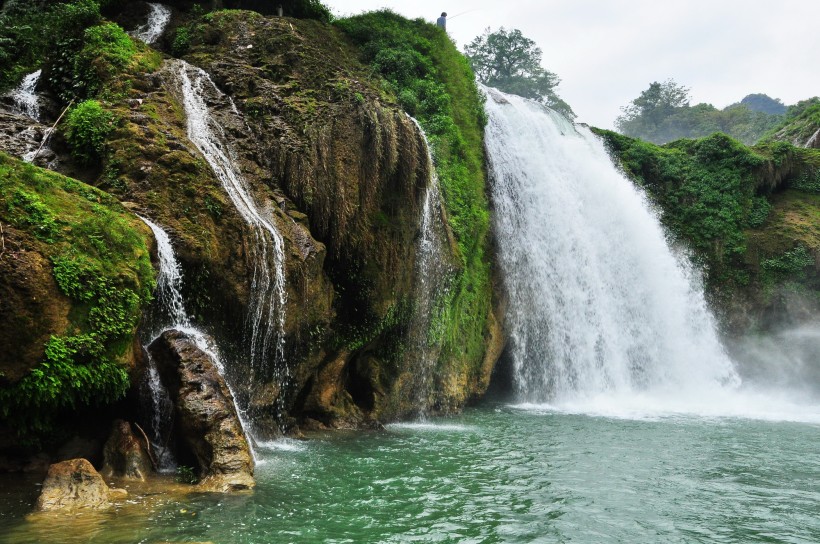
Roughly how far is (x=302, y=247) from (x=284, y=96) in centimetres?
376

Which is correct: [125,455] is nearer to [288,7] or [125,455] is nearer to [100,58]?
[100,58]

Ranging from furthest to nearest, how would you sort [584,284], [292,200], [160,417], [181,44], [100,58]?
[584,284]
[181,44]
[292,200]
[100,58]
[160,417]

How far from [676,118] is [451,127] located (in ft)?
174

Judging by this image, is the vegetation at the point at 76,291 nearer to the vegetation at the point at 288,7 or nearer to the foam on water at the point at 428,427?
the foam on water at the point at 428,427

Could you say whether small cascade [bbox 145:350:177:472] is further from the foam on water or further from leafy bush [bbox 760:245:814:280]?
leafy bush [bbox 760:245:814:280]

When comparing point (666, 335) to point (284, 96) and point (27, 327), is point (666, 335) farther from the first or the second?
point (27, 327)

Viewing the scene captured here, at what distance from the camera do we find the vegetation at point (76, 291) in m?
6.12

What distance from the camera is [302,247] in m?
10.4

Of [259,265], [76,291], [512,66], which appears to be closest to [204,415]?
[76,291]

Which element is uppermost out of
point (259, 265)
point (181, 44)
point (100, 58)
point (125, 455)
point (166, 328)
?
point (181, 44)

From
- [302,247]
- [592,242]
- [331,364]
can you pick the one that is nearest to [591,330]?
[592,242]

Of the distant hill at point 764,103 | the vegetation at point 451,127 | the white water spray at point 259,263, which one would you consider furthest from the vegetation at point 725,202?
the distant hill at point 764,103

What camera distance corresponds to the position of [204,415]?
7309 mm

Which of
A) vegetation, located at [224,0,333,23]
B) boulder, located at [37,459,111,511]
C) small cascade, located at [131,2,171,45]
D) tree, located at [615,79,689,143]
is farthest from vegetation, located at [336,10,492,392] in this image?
tree, located at [615,79,689,143]
